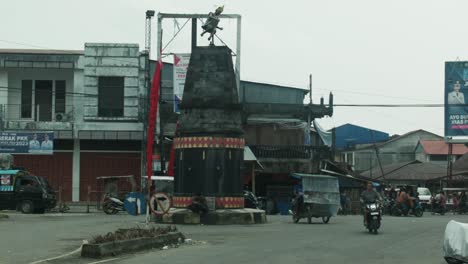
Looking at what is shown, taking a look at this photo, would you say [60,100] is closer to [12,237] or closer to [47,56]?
[47,56]

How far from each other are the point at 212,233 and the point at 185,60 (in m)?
19.0

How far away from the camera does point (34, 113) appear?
1679 inches

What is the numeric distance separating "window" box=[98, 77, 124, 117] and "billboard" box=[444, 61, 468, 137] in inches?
750

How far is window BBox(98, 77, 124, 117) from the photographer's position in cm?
4169

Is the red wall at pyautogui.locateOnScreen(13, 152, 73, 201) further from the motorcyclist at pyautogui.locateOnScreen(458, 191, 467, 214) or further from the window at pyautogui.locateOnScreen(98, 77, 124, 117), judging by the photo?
the motorcyclist at pyautogui.locateOnScreen(458, 191, 467, 214)

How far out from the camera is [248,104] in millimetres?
46094

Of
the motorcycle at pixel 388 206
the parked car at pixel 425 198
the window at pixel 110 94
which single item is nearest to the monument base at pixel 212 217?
the motorcycle at pixel 388 206

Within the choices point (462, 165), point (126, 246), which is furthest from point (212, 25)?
point (462, 165)

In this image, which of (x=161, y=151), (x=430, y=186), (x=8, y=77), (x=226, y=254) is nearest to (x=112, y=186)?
(x=161, y=151)

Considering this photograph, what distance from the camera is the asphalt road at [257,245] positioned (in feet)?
47.2

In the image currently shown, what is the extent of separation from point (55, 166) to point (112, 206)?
7.34 m

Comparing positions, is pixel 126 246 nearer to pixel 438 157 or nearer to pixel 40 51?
pixel 40 51

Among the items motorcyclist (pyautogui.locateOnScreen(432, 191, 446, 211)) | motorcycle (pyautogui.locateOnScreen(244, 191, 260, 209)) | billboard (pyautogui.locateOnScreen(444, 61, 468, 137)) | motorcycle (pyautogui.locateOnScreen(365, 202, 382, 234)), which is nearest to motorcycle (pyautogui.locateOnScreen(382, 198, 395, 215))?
motorcyclist (pyautogui.locateOnScreen(432, 191, 446, 211))

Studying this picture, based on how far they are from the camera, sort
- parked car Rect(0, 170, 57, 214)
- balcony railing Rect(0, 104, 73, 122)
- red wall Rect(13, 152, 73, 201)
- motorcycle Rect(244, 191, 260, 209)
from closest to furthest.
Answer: parked car Rect(0, 170, 57, 214) → motorcycle Rect(244, 191, 260, 209) → red wall Rect(13, 152, 73, 201) → balcony railing Rect(0, 104, 73, 122)
